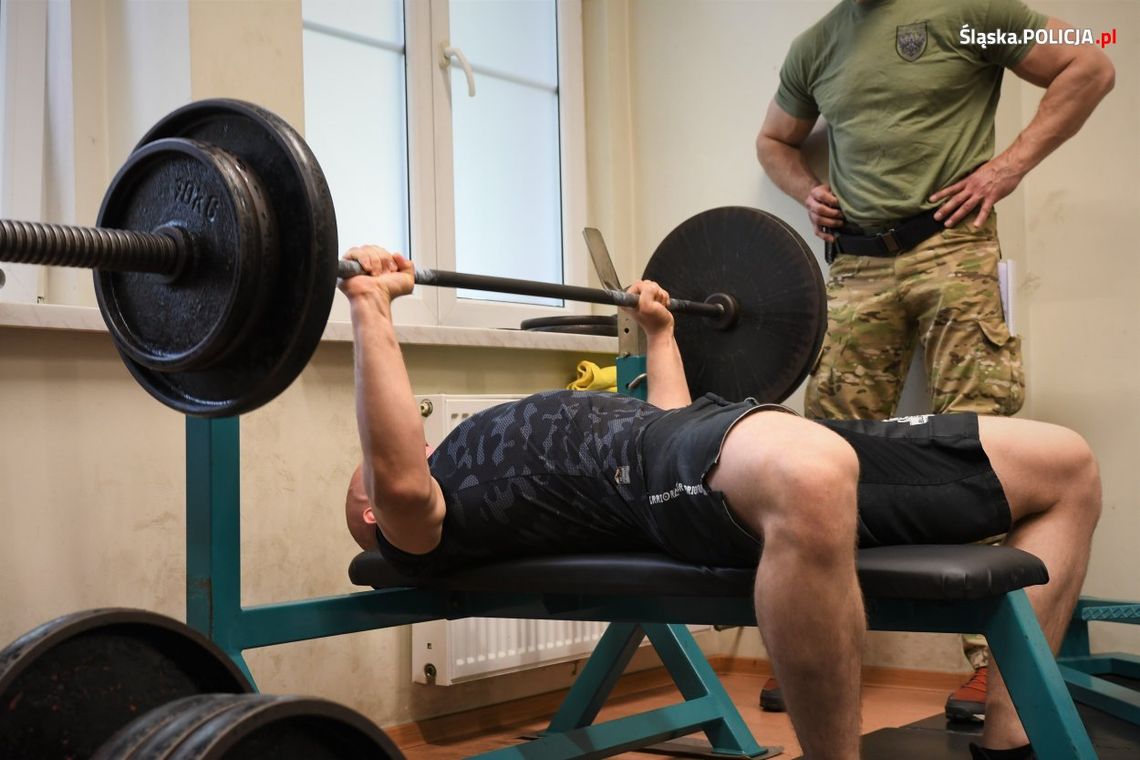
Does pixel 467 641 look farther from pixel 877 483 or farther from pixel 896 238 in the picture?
pixel 896 238

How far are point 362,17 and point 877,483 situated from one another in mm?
1822

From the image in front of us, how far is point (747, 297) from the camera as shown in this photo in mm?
2559

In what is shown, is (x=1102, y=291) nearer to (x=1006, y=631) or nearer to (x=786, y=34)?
(x=786, y=34)

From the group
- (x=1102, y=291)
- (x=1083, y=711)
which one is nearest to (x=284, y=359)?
(x=1083, y=711)

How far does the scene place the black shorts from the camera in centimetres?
163

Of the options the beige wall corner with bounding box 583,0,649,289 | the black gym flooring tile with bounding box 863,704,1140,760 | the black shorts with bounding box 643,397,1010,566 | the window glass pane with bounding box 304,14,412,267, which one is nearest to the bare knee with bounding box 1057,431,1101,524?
the black shorts with bounding box 643,397,1010,566

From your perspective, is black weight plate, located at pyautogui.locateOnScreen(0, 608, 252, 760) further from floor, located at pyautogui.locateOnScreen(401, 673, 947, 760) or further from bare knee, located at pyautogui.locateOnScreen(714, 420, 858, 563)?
floor, located at pyautogui.locateOnScreen(401, 673, 947, 760)

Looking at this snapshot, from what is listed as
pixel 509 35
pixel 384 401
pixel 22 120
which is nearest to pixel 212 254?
pixel 384 401

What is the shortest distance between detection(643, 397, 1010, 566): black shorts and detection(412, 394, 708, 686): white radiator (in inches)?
37.8

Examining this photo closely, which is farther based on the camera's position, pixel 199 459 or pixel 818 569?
pixel 199 459

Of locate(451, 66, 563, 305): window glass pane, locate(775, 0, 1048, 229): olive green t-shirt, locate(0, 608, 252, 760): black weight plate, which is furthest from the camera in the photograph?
locate(451, 66, 563, 305): window glass pane

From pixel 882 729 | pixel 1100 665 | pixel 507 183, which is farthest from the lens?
pixel 507 183

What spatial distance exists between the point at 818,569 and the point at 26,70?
1872 mm

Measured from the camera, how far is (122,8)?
8.17 ft
